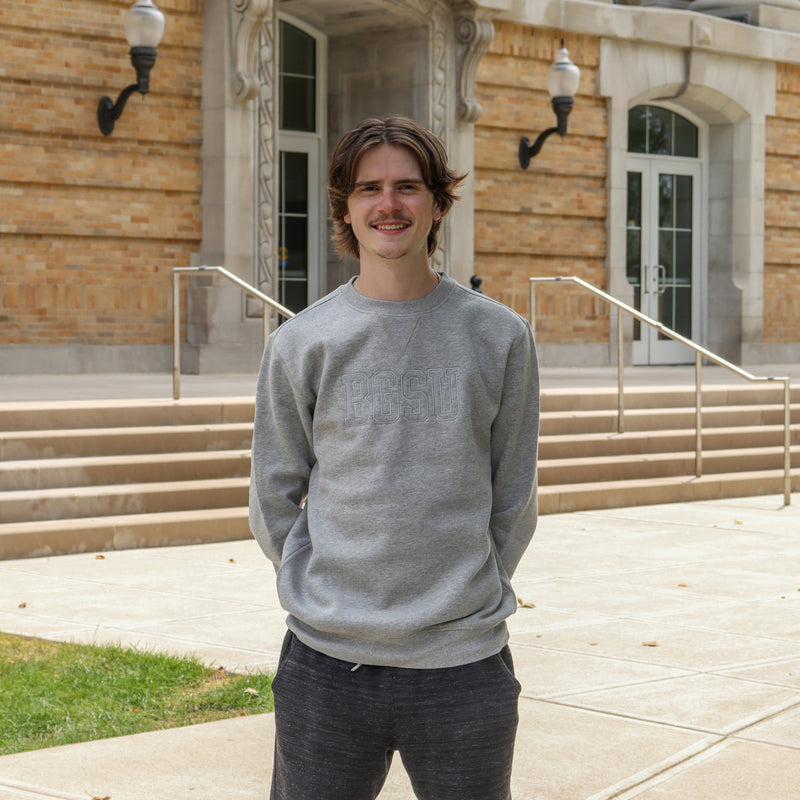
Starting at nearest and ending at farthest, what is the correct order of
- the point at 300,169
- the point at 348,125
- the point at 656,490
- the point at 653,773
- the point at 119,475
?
the point at 653,773, the point at 119,475, the point at 656,490, the point at 348,125, the point at 300,169

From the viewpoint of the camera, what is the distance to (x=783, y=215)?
20000 millimetres

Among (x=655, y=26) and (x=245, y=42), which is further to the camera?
(x=655, y=26)

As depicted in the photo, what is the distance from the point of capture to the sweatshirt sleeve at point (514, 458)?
2.37 m

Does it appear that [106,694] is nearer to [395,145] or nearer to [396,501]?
[396,501]

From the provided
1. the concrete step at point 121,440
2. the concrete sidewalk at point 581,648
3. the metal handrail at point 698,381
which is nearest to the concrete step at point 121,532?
the concrete sidewalk at point 581,648

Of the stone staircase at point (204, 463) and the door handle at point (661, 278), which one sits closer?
the stone staircase at point (204, 463)

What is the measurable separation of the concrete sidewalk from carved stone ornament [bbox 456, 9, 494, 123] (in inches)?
297

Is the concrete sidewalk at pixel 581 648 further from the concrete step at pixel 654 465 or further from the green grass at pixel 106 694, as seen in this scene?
the concrete step at pixel 654 465

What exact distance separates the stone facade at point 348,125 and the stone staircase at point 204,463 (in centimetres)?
427

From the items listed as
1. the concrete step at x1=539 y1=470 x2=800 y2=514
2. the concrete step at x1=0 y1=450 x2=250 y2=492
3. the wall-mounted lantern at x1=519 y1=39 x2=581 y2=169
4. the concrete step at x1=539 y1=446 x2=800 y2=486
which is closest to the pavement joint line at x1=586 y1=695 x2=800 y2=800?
the concrete step at x1=0 y1=450 x2=250 y2=492

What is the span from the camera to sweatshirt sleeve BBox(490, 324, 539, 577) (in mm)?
2369

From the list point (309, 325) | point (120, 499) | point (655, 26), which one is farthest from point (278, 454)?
point (655, 26)

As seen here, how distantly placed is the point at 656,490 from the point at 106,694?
6343 millimetres

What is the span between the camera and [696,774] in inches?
157
